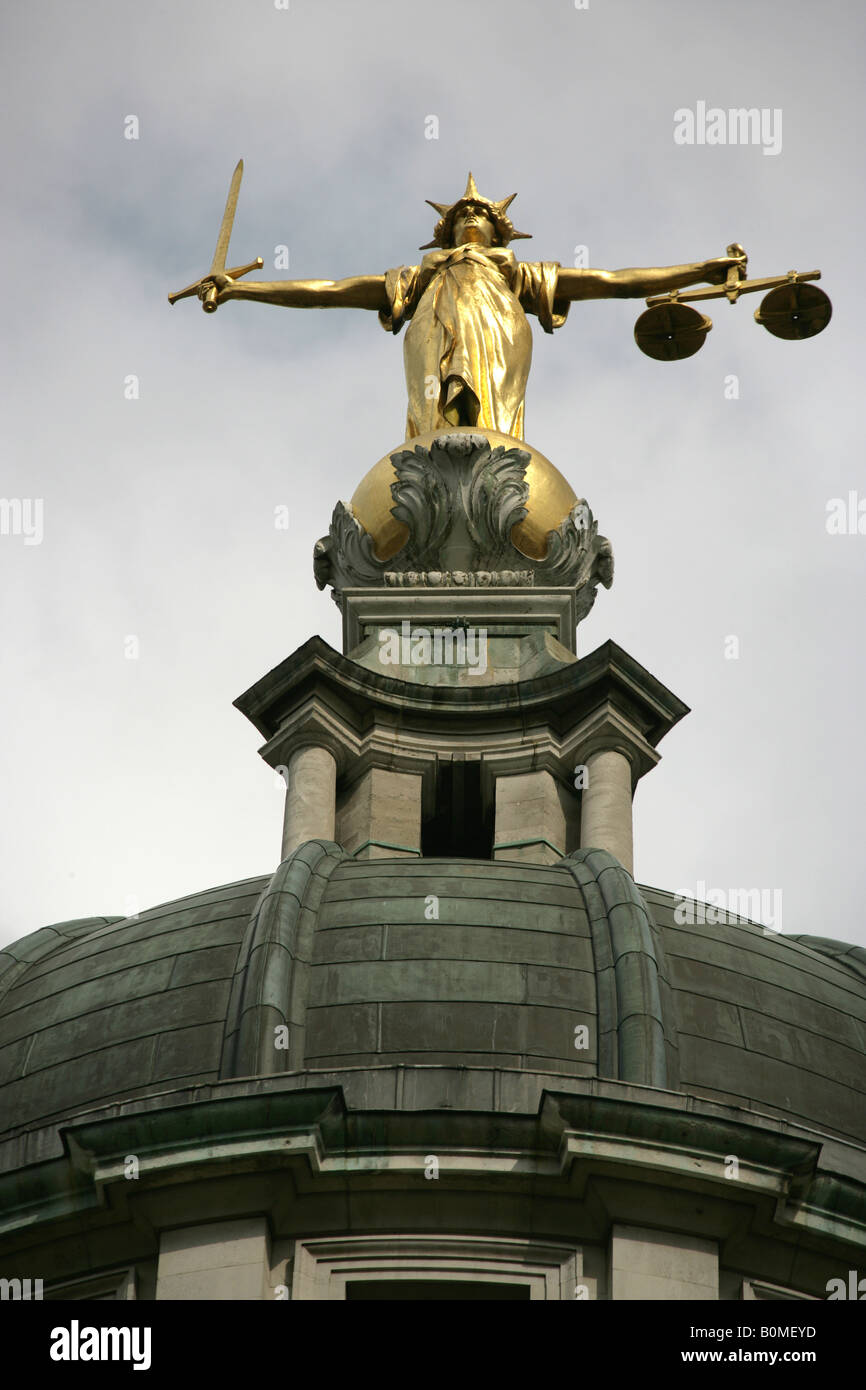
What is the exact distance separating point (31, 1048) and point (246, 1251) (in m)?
6.24

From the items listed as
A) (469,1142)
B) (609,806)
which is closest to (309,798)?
(609,806)

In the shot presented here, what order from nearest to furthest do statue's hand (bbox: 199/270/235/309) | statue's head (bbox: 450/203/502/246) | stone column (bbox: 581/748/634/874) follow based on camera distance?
stone column (bbox: 581/748/634/874), statue's hand (bbox: 199/270/235/309), statue's head (bbox: 450/203/502/246)

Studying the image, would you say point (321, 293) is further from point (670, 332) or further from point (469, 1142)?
point (469, 1142)

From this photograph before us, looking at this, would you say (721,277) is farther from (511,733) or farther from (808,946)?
(808,946)

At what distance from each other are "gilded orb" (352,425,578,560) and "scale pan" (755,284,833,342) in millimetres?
4407

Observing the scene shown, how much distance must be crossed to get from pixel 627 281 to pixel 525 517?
5540 millimetres

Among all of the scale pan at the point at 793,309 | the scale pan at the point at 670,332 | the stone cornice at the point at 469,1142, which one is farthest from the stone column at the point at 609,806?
the stone cornice at the point at 469,1142

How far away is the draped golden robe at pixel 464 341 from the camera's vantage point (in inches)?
2322

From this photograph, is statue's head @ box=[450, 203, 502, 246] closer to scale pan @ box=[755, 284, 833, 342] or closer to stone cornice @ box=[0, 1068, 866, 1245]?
scale pan @ box=[755, 284, 833, 342]

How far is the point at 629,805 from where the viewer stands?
53469mm

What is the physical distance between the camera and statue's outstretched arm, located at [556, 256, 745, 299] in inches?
2345

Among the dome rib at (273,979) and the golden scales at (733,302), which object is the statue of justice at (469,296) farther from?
the dome rib at (273,979)

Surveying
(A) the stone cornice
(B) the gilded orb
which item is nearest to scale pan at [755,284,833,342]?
(B) the gilded orb
